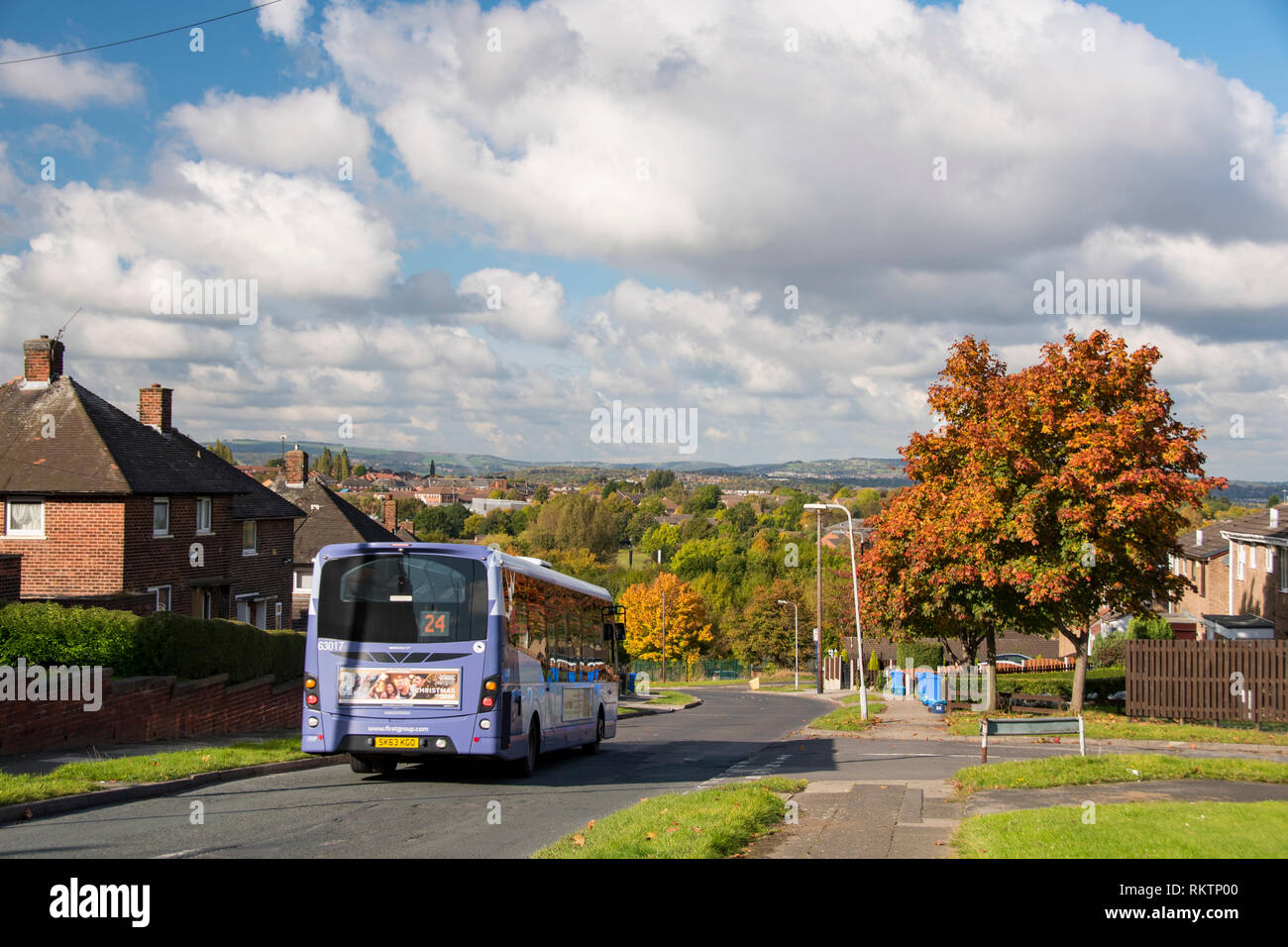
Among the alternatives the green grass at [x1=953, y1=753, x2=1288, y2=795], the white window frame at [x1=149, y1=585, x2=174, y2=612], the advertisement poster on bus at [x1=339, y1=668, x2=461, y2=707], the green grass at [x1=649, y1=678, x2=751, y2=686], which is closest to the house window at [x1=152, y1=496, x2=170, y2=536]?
the white window frame at [x1=149, y1=585, x2=174, y2=612]

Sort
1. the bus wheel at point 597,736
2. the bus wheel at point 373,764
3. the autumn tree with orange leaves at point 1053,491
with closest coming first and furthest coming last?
the bus wheel at point 373,764
the bus wheel at point 597,736
the autumn tree with orange leaves at point 1053,491

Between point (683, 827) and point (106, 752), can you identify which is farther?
point (106, 752)

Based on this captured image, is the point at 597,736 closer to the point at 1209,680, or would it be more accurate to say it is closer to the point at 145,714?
the point at 145,714

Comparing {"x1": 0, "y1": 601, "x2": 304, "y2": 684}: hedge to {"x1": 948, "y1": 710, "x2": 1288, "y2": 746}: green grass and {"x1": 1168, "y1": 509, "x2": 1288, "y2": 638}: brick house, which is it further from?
{"x1": 1168, "y1": 509, "x2": 1288, "y2": 638}: brick house

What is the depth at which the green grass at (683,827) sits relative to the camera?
337 inches

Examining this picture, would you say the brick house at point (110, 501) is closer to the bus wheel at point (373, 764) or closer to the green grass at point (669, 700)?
the bus wheel at point (373, 764)

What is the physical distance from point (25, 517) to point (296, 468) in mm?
21234

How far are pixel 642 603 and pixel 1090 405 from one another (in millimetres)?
69487

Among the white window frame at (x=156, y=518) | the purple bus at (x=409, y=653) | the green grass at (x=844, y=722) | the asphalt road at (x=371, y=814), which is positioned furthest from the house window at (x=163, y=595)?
the purple bus at (x=409, y=653)

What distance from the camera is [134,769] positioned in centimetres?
1273

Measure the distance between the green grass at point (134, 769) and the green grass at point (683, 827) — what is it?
544 cm

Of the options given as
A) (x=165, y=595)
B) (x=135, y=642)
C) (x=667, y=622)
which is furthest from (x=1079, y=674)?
(x=667, y=622)

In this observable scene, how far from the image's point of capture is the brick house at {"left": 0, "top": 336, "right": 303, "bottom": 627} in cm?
A: 2753
